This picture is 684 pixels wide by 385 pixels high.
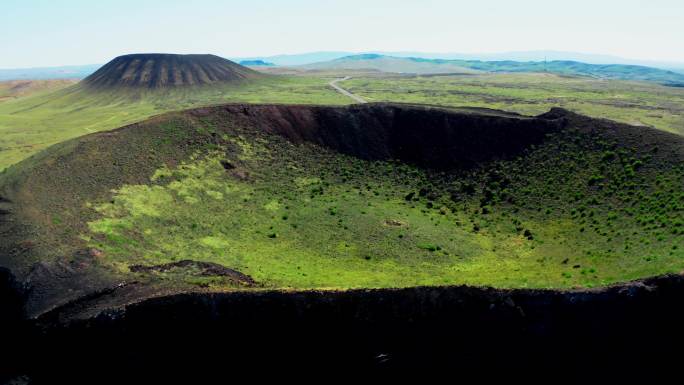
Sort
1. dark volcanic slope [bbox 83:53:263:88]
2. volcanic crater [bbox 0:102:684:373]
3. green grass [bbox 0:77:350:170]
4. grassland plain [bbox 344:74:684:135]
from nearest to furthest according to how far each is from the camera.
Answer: volcanic crater [bbox 0:102:684:373]
green grass [bbox 0:77:350:170]
grassland plain [bbox 344:74:684:135]
dark volcanic slope [bbox 83:53:263:88]

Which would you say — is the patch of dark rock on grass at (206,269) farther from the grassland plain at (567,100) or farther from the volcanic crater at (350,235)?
the grassland plain at (567,100)

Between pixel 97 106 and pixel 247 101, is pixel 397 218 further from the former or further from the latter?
pixel 97 106

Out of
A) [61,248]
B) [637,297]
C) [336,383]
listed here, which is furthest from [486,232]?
[61,248]

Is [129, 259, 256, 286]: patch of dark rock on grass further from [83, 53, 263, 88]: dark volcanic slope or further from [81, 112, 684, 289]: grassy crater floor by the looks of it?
[83, 53, 263, 88]: dark volcanic slope

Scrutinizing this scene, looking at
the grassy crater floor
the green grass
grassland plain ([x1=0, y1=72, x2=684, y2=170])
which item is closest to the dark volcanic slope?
grassland plain ([x1=0, y1=72, x2=684, y2=170])

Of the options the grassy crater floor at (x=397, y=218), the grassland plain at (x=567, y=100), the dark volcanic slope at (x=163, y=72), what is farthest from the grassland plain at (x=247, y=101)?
the grassy crater floor at (x=397, y=218)

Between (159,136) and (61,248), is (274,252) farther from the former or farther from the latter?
(159,136)

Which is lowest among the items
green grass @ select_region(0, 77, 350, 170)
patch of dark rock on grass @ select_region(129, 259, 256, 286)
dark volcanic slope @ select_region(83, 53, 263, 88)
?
patch of dark rock on grass @ select_region(129, 259, 256, 286)

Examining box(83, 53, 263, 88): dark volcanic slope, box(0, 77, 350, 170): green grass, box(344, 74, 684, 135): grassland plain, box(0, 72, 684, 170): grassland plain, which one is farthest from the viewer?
box(83, 53, 263, 88): dark volcanic slope
